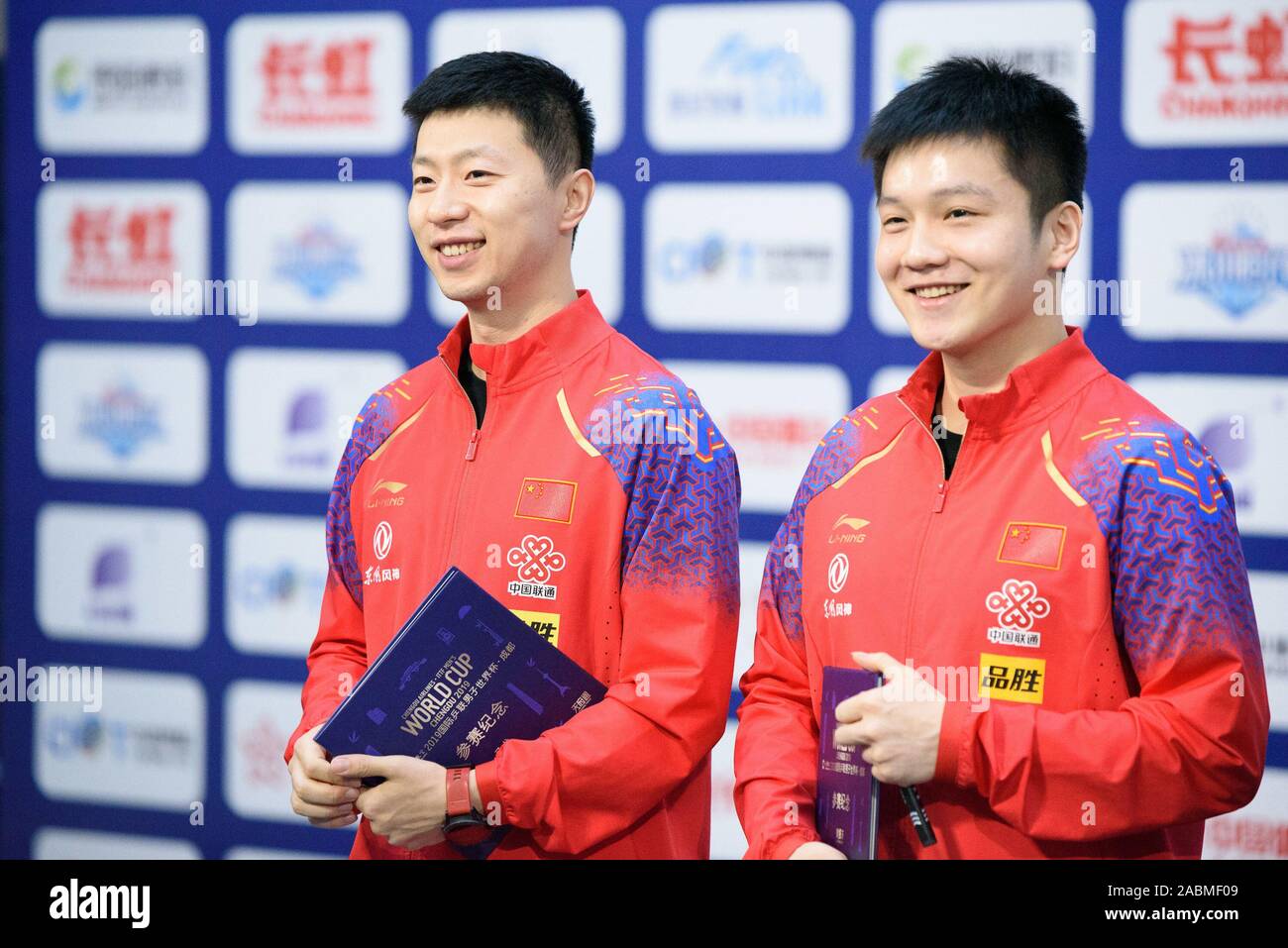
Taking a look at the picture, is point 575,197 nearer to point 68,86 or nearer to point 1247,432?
point 1247,432

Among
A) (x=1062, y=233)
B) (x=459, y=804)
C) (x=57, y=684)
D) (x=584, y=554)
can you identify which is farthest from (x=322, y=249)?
(x=1062, y=233)

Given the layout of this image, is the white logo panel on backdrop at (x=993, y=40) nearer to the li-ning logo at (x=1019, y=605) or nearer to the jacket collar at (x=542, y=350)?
the jacket collar at (x=542, y=350)

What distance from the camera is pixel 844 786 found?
1419 mm

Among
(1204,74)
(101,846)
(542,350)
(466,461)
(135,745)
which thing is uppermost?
(1204,74)

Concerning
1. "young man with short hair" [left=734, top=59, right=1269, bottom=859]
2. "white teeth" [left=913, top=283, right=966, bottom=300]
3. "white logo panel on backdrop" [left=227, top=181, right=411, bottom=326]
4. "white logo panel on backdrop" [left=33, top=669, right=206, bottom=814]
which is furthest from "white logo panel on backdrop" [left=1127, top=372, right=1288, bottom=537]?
"white logo panel on backdrop" [left=33, top=669, right=206, bottom=814]

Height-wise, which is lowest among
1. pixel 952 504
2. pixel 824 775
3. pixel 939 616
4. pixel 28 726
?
pixel 28 726

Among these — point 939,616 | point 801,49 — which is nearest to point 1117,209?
point 801,49

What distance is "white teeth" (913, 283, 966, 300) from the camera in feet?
4.79

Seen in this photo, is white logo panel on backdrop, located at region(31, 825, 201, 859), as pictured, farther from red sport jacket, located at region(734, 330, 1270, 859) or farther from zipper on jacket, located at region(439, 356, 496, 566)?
red sport jacket, located at region(734, 330, 1270, 859)

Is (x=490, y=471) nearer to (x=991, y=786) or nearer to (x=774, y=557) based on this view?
(x=774, y=557)

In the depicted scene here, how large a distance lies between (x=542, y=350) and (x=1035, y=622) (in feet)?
2.10

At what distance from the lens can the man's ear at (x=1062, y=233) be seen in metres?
1.49

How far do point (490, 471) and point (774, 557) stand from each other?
13.3 inches

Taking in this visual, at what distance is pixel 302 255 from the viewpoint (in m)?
2.89
